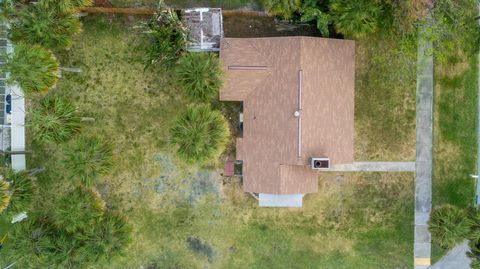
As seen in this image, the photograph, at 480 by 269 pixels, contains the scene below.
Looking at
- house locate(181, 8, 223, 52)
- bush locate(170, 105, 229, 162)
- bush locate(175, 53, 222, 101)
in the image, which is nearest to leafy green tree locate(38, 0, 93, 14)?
house locate(181, 8, 223, 52)

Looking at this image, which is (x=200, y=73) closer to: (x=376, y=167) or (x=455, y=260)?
(x=376, y=167)

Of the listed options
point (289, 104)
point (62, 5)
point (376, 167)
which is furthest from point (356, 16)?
point (62, 5)

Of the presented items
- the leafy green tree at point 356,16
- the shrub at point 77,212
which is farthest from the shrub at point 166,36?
the shrub at point 77,212

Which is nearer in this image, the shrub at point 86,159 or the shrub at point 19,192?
the shrub at point 86,159

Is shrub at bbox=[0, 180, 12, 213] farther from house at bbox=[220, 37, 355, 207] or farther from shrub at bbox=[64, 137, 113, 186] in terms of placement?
house at bbox=[220, 37, 355, 207]

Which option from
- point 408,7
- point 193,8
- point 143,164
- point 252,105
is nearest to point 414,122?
point 408,7

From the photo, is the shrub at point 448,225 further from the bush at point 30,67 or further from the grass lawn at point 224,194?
the bush at point 30,67
